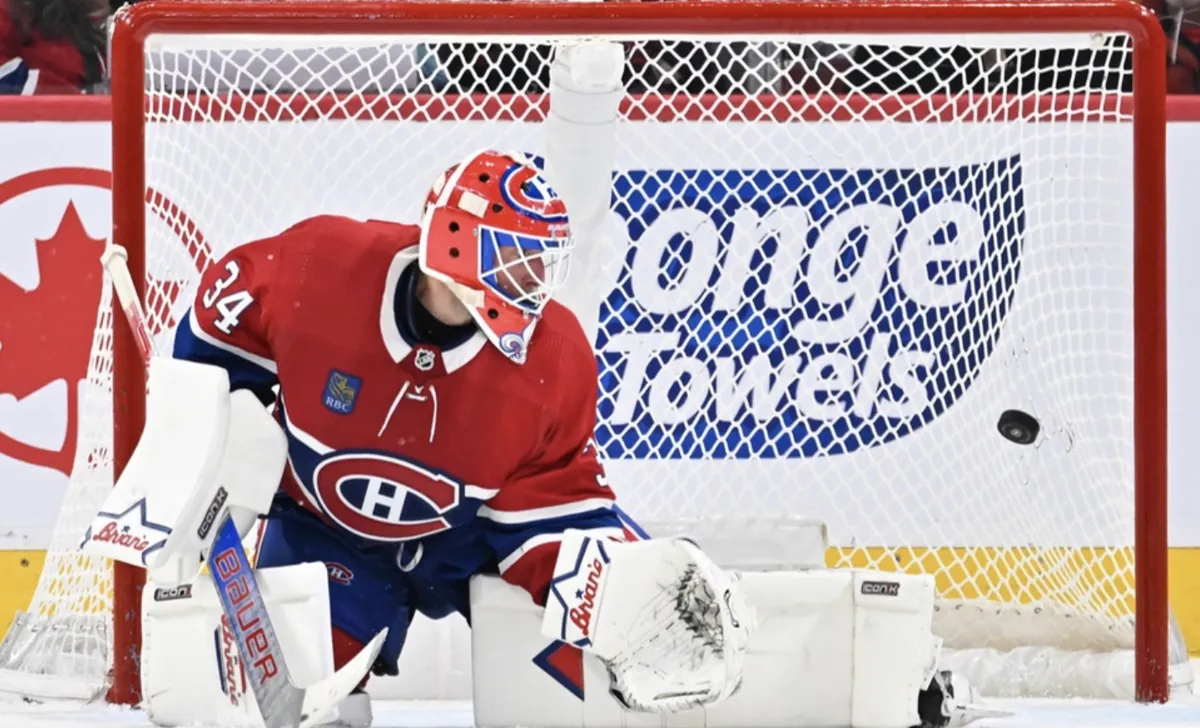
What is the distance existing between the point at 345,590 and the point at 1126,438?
152 cm

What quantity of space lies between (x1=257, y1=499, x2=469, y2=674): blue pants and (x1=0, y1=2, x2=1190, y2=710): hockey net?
71 centimetres

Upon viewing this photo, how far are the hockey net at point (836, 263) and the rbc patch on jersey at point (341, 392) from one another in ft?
→ 2.78

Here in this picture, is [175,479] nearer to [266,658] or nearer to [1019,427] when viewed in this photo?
[266,658]

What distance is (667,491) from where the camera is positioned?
9.37 feet

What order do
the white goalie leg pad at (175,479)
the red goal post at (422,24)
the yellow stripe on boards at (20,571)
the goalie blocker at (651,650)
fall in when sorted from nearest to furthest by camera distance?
the white goalie leg pad at (175,479), the goalie blocker at (651,650), the red goal post at (422,24), the yellow stripe on boards at (20,571)

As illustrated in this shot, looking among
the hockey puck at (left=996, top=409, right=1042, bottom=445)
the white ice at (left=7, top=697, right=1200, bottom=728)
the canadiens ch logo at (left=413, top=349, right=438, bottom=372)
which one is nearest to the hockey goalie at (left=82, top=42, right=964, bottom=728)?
the canadiens ch logo at (left=413, top=349, right=438, bottom=372)

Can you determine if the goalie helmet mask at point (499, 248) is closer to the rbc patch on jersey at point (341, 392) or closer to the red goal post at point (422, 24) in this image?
the rbc patch on jersey at point (341, 392)

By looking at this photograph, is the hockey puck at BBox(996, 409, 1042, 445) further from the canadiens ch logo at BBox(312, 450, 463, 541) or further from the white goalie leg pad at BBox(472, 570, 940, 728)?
the canadiens ch logo at BBox(312, 450, 463, 541)

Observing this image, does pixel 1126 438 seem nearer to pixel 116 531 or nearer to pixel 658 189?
pixel 658 189

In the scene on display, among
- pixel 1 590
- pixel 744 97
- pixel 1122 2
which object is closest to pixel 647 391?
pixel 744 97

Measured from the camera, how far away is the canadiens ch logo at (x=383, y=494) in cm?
202

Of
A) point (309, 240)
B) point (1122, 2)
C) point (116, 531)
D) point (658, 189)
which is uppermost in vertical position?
point (1122, 2)

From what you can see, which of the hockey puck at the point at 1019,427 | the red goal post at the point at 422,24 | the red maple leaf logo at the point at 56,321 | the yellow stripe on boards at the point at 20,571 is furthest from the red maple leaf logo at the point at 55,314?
the hockey puck at the point at 1019,427

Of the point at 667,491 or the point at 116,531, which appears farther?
the point at 667,491
